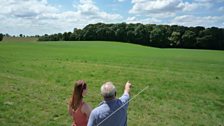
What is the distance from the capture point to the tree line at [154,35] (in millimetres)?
95000

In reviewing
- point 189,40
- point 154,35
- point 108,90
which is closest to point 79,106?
point 108,90

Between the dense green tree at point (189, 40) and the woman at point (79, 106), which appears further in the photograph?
the dense green tree at point (189, 40)

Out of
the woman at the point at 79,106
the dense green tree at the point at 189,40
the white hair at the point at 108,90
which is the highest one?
the white hair at the point at 108,90

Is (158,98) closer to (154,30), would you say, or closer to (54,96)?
(54,96)

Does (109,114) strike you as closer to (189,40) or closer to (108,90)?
(108,90)

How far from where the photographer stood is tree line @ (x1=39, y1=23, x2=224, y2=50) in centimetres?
9500

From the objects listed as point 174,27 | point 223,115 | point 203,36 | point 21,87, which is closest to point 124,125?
point 223,115

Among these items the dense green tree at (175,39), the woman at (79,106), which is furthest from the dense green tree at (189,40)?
the woman at (79,106)

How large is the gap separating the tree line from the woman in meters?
93.0

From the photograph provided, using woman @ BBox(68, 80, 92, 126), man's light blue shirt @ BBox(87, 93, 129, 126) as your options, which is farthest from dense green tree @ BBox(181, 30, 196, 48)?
man's light blue shirt @ BBox(87, 93, 129, 126)

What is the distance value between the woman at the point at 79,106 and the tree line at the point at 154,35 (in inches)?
3663

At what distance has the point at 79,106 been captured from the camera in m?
5.12

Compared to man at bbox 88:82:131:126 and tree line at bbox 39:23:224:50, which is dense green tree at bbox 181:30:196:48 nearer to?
tree line at bbox 39:23:224:50

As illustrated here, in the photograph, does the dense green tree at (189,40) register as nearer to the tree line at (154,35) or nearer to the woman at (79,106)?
the tree line at (154,35)
